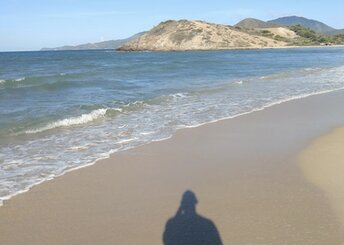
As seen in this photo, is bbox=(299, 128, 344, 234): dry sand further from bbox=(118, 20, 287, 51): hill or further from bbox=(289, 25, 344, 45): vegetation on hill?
bbox=(289, 25, 344, 45): vegetation on hill

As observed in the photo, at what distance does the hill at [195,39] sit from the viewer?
419 feet

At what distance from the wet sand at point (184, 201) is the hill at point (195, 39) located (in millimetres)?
118688

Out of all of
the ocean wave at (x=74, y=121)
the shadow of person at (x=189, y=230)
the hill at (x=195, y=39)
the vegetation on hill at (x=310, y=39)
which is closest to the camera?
the shadow of person at (x=189, y=230)

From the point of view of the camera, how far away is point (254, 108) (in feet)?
49.3

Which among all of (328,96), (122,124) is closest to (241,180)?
(122,124)

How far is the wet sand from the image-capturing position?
5.15 metres

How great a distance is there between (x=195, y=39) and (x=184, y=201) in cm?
12437

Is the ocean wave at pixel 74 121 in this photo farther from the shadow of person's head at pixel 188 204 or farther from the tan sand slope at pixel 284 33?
the tan sand slope at pixel 284 33

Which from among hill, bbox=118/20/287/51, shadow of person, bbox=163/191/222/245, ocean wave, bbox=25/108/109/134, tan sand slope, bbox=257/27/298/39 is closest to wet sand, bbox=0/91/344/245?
shadow of person, bbox=163/191/222/245

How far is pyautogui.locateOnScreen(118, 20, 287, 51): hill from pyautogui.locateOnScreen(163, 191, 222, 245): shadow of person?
400 ft

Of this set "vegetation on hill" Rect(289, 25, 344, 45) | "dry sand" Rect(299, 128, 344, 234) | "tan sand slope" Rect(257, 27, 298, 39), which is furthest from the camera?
"tan sand slope" Rect(257, 27, 298, 39)

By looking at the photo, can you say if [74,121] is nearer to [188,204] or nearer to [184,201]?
[184,201]

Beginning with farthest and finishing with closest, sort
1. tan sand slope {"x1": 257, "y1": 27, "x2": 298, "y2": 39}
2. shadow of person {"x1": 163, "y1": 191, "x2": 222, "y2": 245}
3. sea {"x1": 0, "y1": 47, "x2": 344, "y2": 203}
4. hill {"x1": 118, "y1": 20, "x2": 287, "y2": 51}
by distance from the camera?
tan sand slope {"x1": 257, "y1": 27, "x2": 298, "y2": 39}
hill {"x1": 118, "y1": 20, "x2": 287, "y2": 51}
sea {"x1": 0, "y1": 47, "x2": 344, "y2": 203}
shadow of person {"x1": 163, "y1": 191, "x2": 222, "y2": 245}

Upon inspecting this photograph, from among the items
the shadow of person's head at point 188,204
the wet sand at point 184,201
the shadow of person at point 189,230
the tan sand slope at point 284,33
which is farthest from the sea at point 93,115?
Result: the tan sand slope at point 284,33
